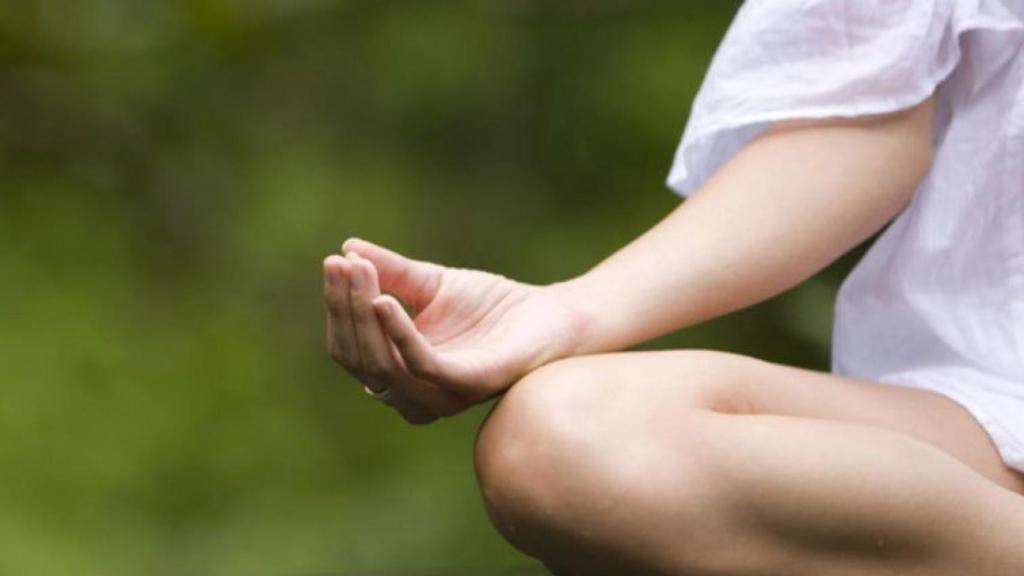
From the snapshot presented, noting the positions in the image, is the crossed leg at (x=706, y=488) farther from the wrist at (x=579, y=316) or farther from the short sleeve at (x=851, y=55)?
the short sleeve at (x=851, y=55)

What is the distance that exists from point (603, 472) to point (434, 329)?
0.46ft

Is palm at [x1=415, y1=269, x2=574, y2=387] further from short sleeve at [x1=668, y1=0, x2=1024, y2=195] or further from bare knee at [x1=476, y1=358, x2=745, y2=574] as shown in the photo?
short sleeve at [x1=668, y1=0, x2=1024, y2=195]

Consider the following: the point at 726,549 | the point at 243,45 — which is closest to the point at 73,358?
the point at 243,45

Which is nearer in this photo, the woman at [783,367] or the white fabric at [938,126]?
the woman at [783,367]

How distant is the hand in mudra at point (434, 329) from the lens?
944 millimetres

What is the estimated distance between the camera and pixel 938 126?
1.21 meters

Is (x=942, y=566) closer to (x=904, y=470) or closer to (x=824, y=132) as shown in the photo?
(x=904, y=470)

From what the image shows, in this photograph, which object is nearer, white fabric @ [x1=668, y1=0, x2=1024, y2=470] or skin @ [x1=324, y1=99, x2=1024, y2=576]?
skin @ [x1=324, y1=99, x2=1024, y2=576]

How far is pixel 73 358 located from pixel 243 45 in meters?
0.42

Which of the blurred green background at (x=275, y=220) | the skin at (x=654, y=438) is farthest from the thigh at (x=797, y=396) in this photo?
the blurred green background at (x=275, y=220)

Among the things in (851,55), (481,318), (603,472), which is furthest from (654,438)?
(851,55)

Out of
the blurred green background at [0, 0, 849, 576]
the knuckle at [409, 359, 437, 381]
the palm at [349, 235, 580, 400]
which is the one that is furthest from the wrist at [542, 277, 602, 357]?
the blurred green background at [0, 0, 849, 576]

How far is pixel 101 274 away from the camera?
7.77ft

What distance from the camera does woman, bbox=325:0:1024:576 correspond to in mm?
976
